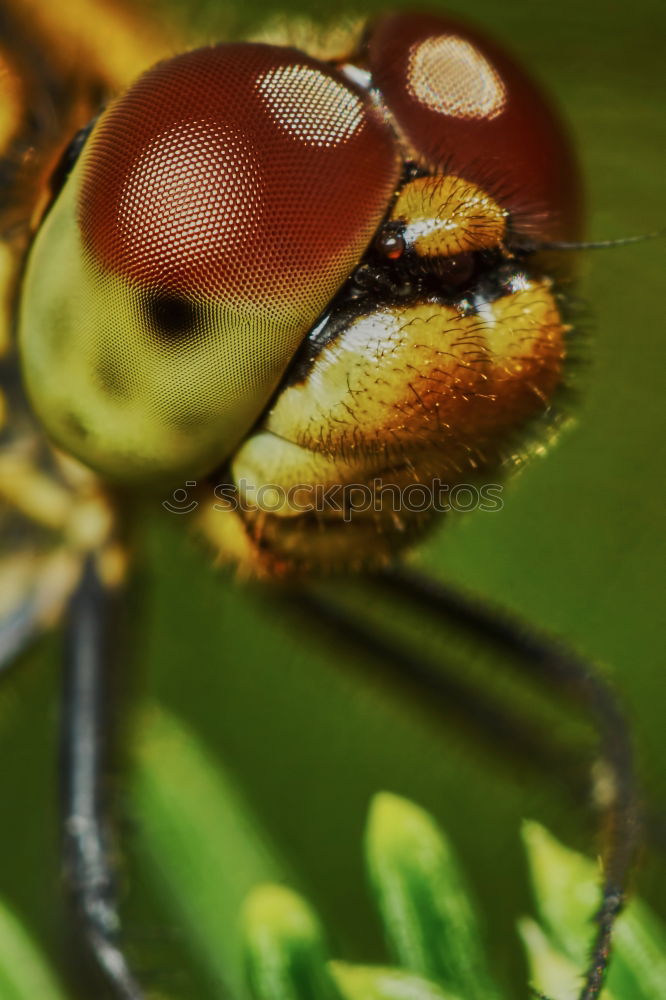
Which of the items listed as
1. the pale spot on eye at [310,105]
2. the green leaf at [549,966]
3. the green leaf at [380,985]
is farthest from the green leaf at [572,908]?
the pale spot on eye at [310,105]

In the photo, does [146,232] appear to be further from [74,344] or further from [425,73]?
[425,73]

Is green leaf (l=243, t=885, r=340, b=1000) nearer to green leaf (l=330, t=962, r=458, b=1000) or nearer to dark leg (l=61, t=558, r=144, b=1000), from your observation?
green leaf (l=330, t=962, r=458, b=1000)

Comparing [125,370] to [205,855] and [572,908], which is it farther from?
[572,908]

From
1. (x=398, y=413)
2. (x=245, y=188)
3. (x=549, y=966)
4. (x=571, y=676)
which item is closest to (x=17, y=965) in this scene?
(x=549, y=966)

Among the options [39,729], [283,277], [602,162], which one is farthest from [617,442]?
[39,729]

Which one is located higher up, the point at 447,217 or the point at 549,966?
the point at 447,217
